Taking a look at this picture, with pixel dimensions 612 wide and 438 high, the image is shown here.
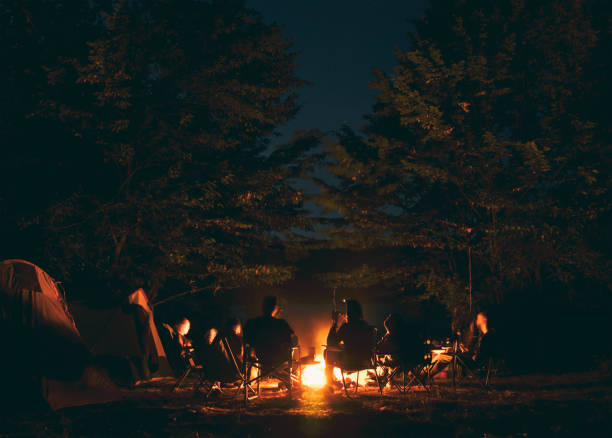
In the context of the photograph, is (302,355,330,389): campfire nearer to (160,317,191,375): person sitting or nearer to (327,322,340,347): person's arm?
(327,322,340,347): person's arm

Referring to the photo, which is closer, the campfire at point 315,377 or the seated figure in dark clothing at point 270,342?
the seated figure in dark clothing at point 270,342

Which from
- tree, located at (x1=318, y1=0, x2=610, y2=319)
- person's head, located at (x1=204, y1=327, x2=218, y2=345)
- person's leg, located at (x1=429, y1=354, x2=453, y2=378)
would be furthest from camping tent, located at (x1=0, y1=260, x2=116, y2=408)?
tree, located at (x1=318, y1=0, x2=610, y2=319)

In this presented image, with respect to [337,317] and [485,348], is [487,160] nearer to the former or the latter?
[485,348]

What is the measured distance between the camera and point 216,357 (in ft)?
21.8

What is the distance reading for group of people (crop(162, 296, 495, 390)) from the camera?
21.9ft

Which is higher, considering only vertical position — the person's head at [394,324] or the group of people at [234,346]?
the person's head at [394,324]

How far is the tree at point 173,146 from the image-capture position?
1040cm

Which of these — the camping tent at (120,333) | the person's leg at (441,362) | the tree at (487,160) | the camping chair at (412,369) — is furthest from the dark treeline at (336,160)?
the camping chair at (412,369)

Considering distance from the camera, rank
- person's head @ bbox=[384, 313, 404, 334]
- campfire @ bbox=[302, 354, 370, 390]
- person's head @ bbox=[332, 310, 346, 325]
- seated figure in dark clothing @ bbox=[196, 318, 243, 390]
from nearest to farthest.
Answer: seated figure in dark clothing @ bbox=[196, 318, 243, 390], person's head @ bbox=[384, 313, 404, 334], person's head @ bbox=[332, 310, 346, 325], campfire @ bbox=[302, 354, 370, 390]

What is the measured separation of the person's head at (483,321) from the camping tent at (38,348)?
5.06 metres

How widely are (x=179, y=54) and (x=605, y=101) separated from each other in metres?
8.87

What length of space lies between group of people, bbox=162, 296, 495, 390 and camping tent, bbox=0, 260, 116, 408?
1.21 m

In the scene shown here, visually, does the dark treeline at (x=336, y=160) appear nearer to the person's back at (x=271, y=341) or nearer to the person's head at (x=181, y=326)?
the person's head at (x=181, y=326)

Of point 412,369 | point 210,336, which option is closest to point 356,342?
point 412,369
